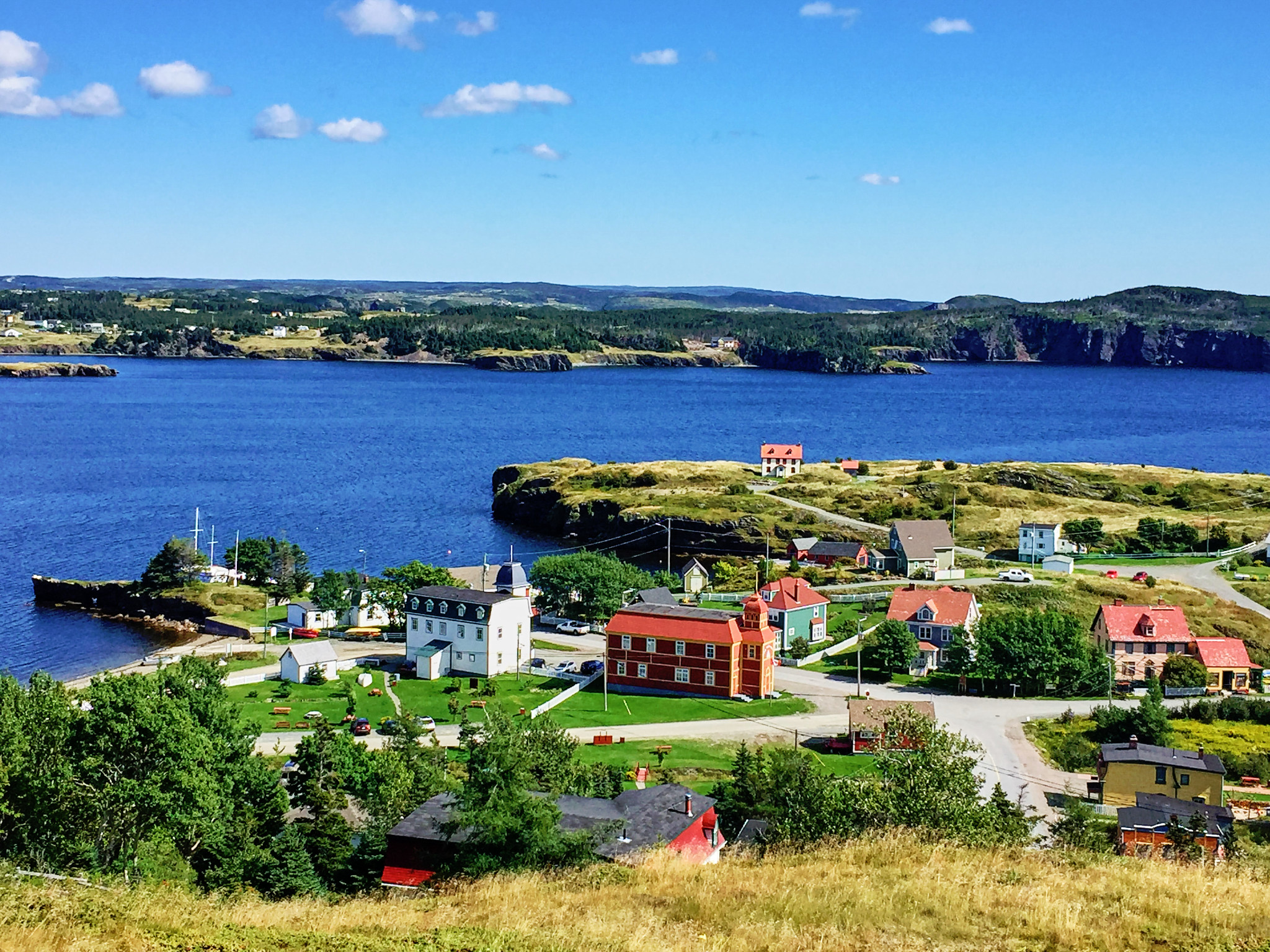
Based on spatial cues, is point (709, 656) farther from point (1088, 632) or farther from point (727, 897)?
point (727, 897)

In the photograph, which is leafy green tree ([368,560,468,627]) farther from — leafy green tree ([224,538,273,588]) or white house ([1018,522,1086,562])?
white house ([1018,522,1086,562])

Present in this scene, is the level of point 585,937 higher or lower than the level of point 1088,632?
higher

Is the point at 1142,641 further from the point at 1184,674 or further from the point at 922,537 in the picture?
the point at 922,537

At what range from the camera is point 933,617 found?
185 feet

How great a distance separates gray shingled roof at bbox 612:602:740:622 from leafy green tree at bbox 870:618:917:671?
232 inches

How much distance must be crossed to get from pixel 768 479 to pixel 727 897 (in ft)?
291

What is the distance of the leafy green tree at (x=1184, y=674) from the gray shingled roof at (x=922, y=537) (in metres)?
21.2

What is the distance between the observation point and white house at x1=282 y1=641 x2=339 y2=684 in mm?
51531

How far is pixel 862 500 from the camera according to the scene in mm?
93750

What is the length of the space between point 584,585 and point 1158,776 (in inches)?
1247

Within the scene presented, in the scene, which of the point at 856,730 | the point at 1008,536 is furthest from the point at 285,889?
the point at 1008,536

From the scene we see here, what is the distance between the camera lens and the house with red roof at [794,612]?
5775 centimetres

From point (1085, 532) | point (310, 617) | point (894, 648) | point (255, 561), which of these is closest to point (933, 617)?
point (894, 648)

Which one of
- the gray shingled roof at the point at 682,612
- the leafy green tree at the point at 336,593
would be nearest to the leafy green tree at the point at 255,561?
the leafy green tree at the point at 336,593
